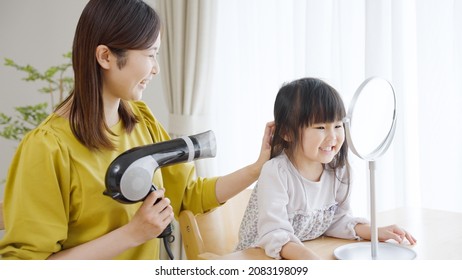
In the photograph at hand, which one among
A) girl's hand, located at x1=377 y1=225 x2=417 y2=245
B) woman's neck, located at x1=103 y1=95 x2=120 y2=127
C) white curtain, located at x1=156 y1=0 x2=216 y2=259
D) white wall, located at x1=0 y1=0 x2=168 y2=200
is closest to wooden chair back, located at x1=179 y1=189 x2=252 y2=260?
woman's neck, located at x1=103 y1=95 x2=120 y2=127

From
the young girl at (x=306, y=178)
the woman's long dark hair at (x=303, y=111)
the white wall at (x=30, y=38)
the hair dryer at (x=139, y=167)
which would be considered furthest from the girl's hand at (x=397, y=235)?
the white wall at (x=30, y=38)

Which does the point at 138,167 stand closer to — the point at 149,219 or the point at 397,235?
the point at 149,219

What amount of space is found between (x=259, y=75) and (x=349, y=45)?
515 millimetres

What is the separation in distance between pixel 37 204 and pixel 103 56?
0.36 meters

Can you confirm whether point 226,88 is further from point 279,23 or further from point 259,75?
point 279,23

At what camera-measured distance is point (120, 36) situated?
4.08 ft

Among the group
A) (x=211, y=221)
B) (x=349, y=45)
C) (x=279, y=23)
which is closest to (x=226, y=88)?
(x=279, y=23)

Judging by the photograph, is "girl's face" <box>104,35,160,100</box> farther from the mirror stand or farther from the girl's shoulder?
the mirror stand

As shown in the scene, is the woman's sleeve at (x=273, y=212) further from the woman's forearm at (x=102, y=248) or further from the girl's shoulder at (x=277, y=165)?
the woman's forearm at (x=102, y=248)

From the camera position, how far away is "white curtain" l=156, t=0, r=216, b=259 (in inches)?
103

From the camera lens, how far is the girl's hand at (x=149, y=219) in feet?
4.00

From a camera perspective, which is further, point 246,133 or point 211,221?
point 246,133

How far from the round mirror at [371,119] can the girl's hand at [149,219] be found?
17.3 inches

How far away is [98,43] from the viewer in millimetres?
1256
